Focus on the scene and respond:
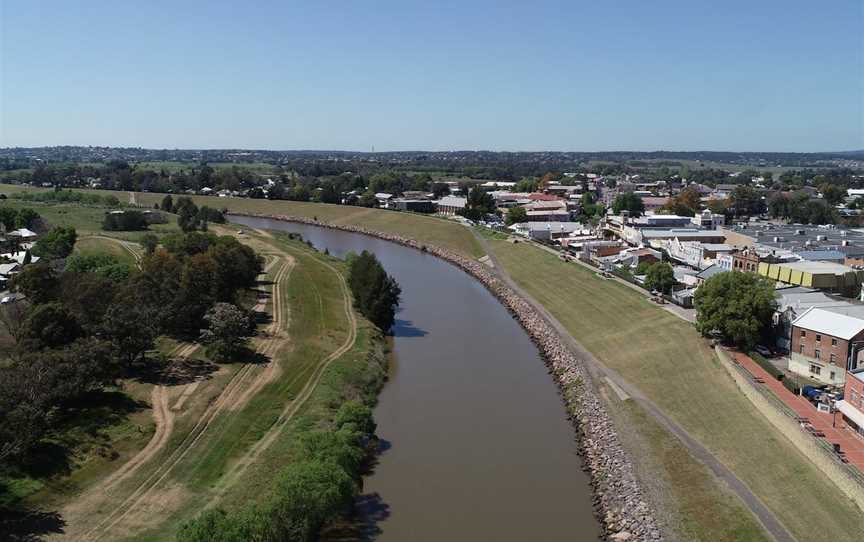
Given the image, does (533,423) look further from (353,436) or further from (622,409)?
(353,436)

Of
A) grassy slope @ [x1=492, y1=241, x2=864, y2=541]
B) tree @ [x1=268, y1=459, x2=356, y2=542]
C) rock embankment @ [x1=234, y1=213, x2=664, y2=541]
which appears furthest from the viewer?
rock embankment @ [x1=234, y1=213, x2=664, y2=541]

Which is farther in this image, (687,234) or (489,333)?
(687,234)

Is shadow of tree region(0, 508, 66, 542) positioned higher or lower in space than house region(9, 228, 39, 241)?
lower

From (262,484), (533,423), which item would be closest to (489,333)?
(533,423)

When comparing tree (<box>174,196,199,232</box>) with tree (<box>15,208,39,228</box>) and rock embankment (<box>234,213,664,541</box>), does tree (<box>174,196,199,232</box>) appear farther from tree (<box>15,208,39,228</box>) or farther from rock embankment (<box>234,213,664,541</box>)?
rock embankment (<box>234,213,664,541</box>)

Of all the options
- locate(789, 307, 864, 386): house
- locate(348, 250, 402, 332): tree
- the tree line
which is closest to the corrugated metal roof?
locate(789, 307, 864, 386): house

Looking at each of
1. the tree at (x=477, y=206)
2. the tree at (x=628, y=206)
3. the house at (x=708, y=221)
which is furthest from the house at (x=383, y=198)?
the house at (x=708, y=221)

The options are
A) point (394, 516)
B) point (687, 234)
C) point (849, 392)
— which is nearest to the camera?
point (394, 516)
